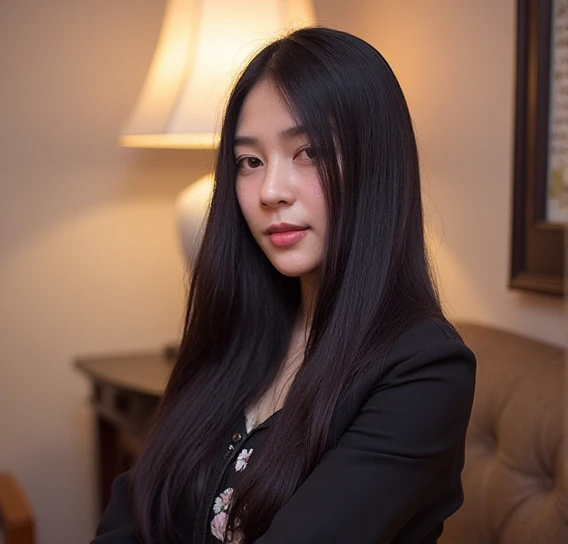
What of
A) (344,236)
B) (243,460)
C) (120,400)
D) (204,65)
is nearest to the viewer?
(344,236)

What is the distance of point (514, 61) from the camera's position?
1692 mm

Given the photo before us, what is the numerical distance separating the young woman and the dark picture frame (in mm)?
536

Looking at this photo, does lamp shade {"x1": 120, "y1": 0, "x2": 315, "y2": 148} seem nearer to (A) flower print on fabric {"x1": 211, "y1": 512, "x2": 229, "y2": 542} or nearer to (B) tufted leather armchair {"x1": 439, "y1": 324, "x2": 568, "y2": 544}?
(B) tufted leather armchair {"x1": 439, "y1": 324, "x2": 568, "y2": 544}

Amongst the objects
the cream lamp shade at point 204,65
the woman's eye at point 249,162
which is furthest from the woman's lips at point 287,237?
the cream lamp shade at point 204,65

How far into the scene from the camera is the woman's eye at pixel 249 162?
122cm

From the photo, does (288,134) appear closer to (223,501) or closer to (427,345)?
(427,345)

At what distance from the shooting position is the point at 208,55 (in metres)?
1.94

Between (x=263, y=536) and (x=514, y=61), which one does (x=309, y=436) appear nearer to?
(x=263, y=536)

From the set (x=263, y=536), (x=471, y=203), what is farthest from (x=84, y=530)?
(x=263, y=536)

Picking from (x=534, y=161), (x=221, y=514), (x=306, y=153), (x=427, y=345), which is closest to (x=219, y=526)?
(x=221, y=514)

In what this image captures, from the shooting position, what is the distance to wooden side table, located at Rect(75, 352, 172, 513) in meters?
2.18

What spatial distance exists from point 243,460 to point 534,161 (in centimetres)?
81

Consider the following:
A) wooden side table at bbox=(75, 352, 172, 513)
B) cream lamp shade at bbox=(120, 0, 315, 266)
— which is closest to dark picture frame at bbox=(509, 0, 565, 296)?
cream lamp shade at bbox=(120, 0, 315, 266)

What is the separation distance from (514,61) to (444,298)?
0.57m
